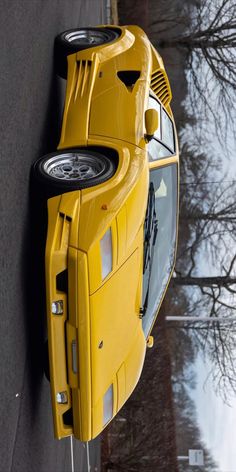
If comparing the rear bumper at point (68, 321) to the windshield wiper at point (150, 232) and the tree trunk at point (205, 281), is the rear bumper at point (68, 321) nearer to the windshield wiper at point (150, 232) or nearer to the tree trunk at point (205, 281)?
the windshield wiper at point (150, 232)

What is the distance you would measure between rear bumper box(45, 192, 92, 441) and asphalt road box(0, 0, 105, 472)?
0.31 m

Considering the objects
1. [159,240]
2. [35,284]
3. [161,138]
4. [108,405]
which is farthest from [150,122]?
[108,405]

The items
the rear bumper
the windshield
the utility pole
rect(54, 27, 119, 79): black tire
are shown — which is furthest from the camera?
the utility pole

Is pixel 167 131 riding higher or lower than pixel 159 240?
higher

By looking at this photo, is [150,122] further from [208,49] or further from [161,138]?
[208,49]

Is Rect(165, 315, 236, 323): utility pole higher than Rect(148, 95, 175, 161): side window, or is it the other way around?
Rect(148, 95, 175, 161): side window

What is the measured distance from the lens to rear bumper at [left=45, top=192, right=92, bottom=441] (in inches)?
196

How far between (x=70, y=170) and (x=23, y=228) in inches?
32.2

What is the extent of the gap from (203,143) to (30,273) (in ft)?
33.8

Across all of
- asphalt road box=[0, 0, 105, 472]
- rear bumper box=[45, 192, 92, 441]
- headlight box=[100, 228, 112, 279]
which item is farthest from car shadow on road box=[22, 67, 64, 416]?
headlight box=[100, 228, 112, 279]

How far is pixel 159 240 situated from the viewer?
6391mm

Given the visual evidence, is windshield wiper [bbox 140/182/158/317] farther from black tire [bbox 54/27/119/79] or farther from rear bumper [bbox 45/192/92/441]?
black tire [bbox 54/27/119/79]

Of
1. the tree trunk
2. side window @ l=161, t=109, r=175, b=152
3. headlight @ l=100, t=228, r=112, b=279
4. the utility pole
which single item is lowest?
headlight @ l=100, t=228, r=112, b=279

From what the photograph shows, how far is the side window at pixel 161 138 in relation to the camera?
6.20m
